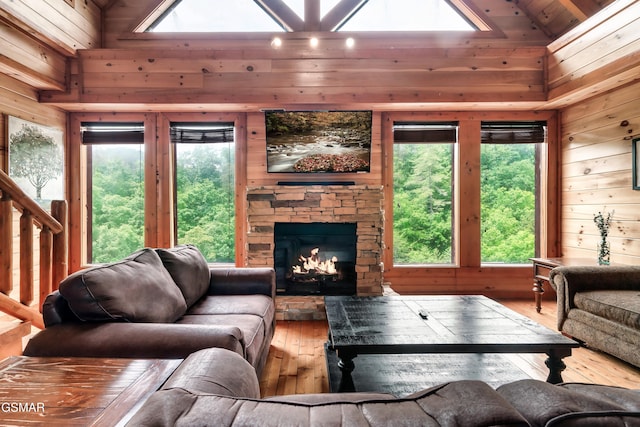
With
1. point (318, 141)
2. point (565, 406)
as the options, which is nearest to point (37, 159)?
point (318, 141)

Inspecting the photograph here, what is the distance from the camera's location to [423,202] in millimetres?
4418

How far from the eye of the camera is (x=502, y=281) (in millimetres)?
4332

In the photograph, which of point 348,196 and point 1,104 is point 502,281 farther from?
point 1,104

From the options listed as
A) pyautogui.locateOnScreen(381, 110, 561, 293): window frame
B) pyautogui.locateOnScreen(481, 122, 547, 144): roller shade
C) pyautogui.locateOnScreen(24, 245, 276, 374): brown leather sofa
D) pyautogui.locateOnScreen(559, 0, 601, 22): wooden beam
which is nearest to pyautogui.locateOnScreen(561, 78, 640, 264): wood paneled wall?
pyautogui.locateOnScreen(381, 110, 561, 293): window frame

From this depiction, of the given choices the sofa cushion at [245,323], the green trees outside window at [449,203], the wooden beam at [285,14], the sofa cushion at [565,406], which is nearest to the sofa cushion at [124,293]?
the sofa cushion at [245,323]

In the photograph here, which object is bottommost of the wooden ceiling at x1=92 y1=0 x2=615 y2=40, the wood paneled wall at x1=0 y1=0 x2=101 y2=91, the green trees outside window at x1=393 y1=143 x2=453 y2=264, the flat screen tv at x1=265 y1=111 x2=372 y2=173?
the green trees outside window at x1=393 y1=143 x2=453 y2=264

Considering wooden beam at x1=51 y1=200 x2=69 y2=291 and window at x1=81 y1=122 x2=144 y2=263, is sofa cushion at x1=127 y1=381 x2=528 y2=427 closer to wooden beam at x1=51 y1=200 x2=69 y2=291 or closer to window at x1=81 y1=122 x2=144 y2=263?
wooden beam at x1=51 y1=200 x2=69 y2=291

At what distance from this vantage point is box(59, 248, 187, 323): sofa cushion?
61.3 inches

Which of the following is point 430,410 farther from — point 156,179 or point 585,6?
point 585,6

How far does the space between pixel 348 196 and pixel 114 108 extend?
2.86 meters

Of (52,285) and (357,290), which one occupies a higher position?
(52,285)

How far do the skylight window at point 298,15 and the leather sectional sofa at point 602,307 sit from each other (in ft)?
9.98

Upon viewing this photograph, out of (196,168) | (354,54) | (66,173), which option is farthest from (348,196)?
(66,173)

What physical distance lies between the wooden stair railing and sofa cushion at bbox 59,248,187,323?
3.08ft
